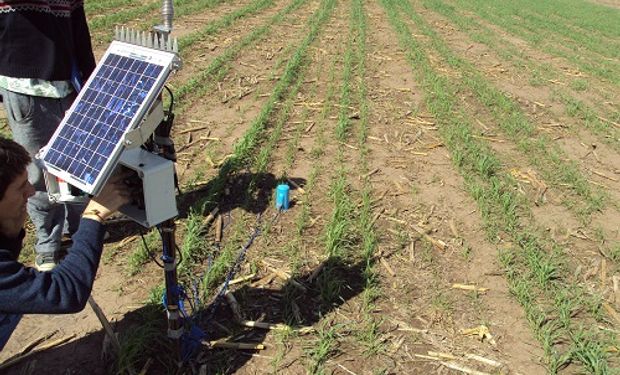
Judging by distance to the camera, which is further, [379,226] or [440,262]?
[379,226]

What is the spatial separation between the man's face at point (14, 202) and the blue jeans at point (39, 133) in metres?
1.31

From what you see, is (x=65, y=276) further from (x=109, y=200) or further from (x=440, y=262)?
(x=440, y=262)

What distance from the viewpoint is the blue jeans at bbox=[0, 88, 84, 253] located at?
3367 mm

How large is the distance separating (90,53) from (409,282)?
9.04 feet

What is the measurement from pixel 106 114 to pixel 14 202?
1.69 ft

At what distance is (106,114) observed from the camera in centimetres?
237

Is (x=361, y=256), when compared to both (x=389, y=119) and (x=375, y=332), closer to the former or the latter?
(x=375, y=332)

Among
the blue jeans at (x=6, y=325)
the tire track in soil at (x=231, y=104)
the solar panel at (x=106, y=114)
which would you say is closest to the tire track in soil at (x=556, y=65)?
the tire track in soil at (x=231, y=104)

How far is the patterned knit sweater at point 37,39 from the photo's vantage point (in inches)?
122

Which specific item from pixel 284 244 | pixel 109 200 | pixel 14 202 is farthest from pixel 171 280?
pixel 284 244

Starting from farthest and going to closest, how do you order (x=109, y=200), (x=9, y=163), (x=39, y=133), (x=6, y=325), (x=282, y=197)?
(x=282, y=197) → (x=39, y=133) → (x=6, y=325) → (x=109, y=200) → (x=9, y=163)

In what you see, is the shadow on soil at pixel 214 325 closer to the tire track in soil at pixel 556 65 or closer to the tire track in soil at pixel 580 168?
the tire track in soil at pixel 580 168

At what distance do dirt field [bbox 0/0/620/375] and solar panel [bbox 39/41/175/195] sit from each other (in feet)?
4.13

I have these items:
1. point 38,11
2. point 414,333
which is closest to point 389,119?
point 414,333
